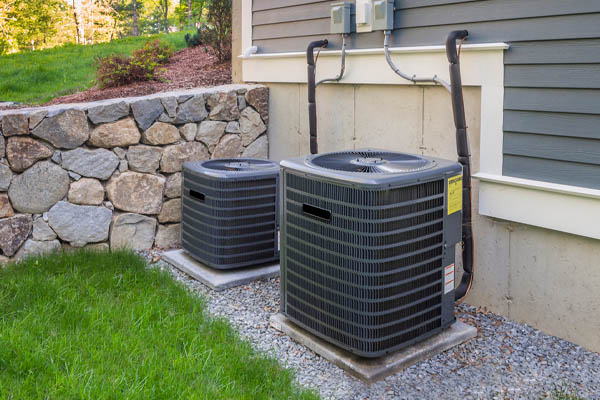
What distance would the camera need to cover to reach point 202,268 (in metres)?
3.96

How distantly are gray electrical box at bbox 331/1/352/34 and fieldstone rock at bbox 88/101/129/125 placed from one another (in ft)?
5.37

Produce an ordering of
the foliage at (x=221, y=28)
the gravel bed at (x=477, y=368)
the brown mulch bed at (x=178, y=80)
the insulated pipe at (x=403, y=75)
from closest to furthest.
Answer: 1. the gravel bed at (x=477, y=368)
2. the insulated pipe at (x=403, y=75)
3. the brown mulch bed at (x=178, y=80)
4. the foliage at (x=221, y=28)

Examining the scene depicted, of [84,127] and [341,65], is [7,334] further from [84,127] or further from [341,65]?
[341,65]

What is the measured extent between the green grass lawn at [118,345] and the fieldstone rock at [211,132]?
136 centimetres

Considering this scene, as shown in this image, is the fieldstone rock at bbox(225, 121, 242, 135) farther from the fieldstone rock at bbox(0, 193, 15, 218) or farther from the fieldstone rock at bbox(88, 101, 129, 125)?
the fieldstone rock at bbox(0, 193, 15, 218)

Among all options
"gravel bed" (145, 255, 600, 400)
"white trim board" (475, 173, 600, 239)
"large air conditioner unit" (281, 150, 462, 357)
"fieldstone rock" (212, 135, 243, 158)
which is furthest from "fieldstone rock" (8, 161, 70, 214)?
"white trim board" (475, 173, 600, 239)

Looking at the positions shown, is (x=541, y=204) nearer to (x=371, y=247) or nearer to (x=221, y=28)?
(x=371, y=247)

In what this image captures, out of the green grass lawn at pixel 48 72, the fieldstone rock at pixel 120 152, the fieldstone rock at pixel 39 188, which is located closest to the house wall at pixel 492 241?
the fieldstone rock at pixel 120 152

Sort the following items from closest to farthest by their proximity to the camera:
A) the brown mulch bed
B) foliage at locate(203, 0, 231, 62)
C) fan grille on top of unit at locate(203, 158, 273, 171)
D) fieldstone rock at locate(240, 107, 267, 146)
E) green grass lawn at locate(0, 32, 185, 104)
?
fan grille on top of unit at locate(203, 158, 273, 171) < fieldstone rock at locate(240, 107, 267, 146) < the brown mulch bed < foliage at locate(203, 0, 231, 62) < green grass lawn at locate(0, 32, 185, 104)

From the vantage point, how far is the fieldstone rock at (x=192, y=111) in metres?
4.42

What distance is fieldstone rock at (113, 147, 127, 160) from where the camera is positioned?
4188 mm

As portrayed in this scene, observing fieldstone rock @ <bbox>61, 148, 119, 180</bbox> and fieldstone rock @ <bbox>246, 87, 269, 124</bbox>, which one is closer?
fieldstone rock @ <bbox>61, 148, 119, 180</bbox>

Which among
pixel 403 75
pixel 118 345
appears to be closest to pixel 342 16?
pixel 403 75

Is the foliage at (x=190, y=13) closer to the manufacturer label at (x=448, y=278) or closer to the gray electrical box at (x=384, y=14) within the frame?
the gray electrical box at (x=384, y=14)
